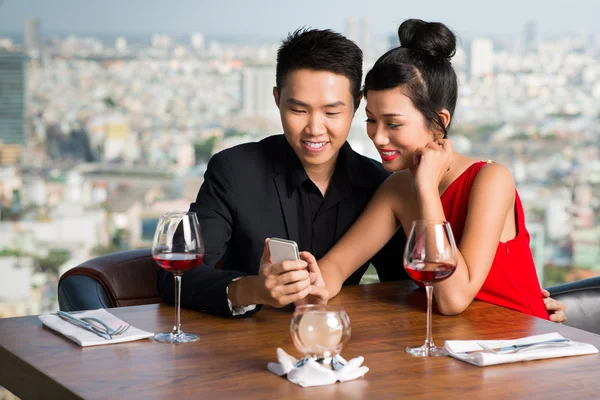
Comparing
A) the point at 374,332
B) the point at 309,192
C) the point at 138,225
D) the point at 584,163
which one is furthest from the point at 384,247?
the point at 584,163

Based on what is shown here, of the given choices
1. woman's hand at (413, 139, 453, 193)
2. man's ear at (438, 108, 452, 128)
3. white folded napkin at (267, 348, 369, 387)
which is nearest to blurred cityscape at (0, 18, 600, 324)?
man's ear at (438, 108, 452, 128)

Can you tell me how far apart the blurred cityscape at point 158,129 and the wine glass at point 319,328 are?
4.60m

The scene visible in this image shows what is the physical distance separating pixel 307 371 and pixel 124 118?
5.22 meters

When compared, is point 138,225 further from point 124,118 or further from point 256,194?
point 256,194

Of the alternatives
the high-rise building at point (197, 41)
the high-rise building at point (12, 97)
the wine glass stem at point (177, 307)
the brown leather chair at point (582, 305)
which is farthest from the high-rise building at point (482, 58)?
the wine glass stem at point (177, 307)

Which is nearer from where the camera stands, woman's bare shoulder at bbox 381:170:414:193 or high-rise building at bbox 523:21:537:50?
woman's bare shoulder at bbox 381:170:414:193

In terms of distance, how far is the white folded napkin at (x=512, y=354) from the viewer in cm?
146

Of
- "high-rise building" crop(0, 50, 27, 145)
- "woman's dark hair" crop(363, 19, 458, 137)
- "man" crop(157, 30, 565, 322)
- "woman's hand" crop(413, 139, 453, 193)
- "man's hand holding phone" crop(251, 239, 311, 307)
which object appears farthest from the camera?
"high-rise building" crop(0, 50, 27, 145)

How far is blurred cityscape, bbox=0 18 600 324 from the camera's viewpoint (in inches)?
→ 240

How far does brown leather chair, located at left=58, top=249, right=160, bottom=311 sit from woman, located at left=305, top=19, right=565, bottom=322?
2.02ft

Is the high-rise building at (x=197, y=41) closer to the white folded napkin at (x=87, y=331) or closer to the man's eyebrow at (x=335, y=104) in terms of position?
the man's eyebrow at (x=335, y=104)

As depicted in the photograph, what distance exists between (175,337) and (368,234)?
80 cm

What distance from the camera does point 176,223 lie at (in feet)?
5.29

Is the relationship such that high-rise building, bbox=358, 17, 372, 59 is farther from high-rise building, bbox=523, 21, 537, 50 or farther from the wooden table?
the wooden table
